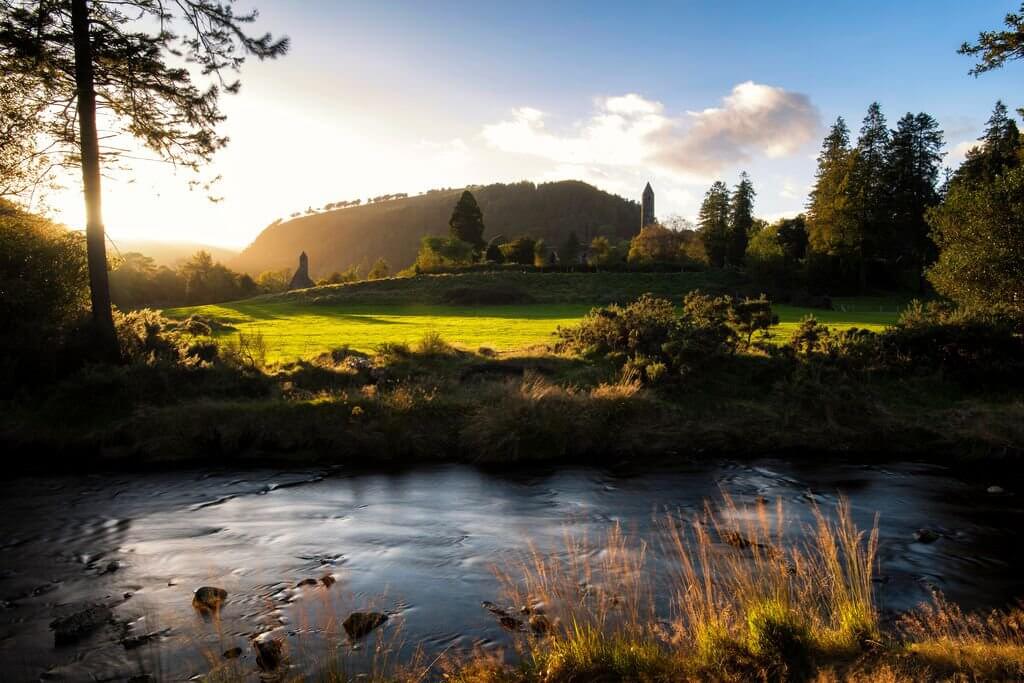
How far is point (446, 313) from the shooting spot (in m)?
56.7

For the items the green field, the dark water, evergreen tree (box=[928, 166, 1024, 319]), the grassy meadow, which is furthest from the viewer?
the grassy meadow

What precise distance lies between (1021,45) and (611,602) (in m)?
20.7

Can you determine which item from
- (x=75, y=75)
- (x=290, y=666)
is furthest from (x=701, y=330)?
(x=75, y=75)

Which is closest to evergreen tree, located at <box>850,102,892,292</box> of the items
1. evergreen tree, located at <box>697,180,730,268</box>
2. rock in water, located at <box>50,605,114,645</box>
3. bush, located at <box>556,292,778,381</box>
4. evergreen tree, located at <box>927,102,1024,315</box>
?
evergreen tree, located at <box>697,180,730,268</box>

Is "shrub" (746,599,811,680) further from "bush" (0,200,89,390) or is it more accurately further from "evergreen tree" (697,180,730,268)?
Result: "evergreen tree" (697,180,730,268)

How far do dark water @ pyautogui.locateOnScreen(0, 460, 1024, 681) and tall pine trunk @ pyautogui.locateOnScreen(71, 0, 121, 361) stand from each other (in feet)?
20.8

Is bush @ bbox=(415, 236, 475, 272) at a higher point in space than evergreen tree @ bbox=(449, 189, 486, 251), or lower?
lower

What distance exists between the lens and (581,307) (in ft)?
198

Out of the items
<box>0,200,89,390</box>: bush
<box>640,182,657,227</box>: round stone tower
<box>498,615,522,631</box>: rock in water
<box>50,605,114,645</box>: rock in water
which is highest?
<box>640,182,657,227</box>: round stone tower

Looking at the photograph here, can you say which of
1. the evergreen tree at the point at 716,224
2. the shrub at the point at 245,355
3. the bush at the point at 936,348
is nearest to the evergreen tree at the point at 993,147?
the evergreen tree at the point at 716,224

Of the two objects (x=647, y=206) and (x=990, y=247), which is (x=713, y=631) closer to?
(x=990, y=247)

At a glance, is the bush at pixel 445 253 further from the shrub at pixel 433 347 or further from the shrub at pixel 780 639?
the shrub at pixel 780 639

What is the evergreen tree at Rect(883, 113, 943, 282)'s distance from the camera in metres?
79.6

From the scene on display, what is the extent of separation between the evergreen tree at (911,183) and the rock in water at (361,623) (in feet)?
290
